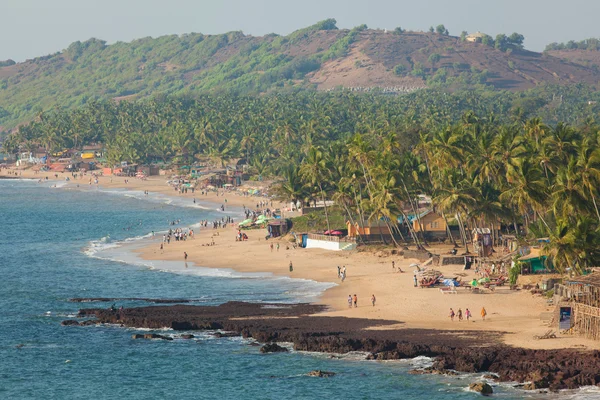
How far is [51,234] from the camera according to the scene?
401 ft

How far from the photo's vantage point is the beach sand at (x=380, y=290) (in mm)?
58913

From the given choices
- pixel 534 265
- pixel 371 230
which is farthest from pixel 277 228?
pixel 534 265

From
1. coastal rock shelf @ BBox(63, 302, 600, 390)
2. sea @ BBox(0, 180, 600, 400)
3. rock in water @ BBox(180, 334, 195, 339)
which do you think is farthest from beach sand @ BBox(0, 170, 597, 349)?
rock in water @ BBox(180, 334, 195, 339)

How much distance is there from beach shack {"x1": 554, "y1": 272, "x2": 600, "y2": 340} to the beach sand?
78 cm

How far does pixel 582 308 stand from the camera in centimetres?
5422

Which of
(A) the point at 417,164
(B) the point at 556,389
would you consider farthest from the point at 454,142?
(B) the point at 556,389

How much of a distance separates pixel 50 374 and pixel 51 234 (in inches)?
2725

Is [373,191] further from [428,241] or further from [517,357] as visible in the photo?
[517,357]

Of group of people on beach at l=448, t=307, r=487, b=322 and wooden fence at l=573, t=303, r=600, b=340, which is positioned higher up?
wooden fence at l=573, t=303, r=600, b=340

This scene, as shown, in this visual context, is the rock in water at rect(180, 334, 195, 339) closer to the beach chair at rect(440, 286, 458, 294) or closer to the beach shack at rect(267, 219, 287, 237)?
the beach chair at rect(440, 286, 458, 294)

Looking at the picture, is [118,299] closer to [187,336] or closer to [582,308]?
[187,336]

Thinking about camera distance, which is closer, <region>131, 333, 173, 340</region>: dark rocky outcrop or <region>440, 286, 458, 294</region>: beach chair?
<region>131, 333, 173, 340</region>: dark rocky outcrop

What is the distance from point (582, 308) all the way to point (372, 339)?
12112 millimetres

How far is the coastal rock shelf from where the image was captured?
49.0 m
